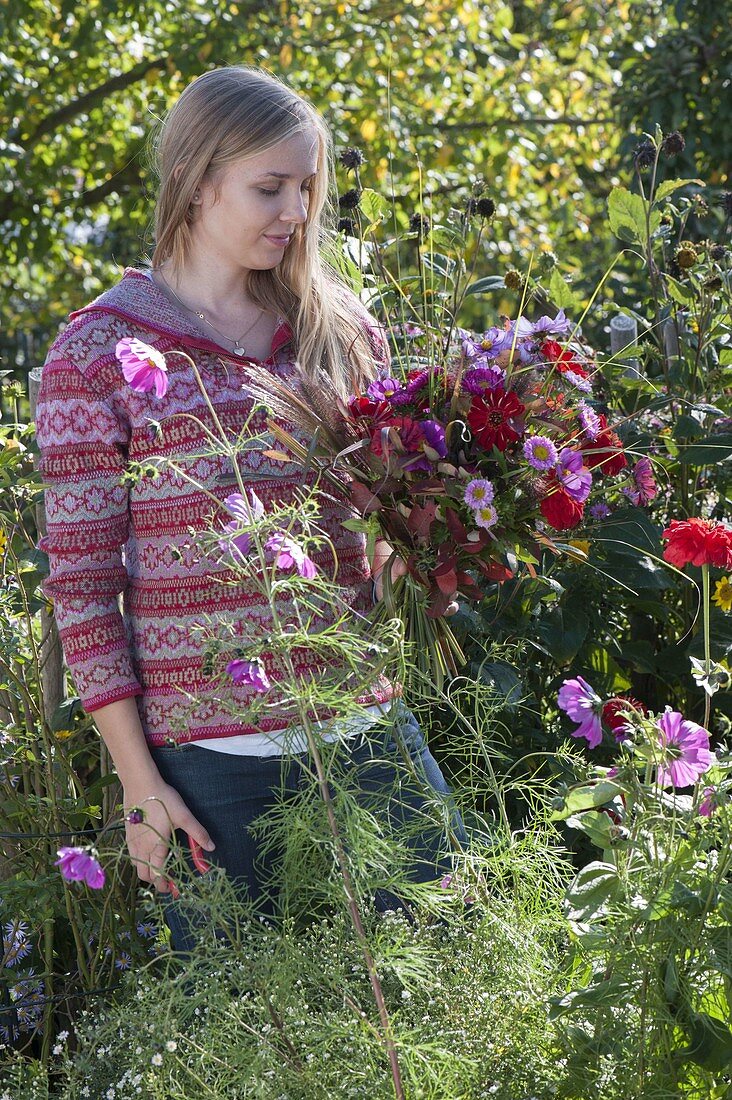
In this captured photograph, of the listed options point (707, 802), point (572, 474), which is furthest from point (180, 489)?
point (707, 802)

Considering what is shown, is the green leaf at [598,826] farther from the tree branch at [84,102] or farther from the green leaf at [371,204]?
the tree branch at [84,102]

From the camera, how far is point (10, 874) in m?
2.08

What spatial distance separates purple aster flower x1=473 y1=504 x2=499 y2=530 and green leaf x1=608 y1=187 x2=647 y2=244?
103 cm

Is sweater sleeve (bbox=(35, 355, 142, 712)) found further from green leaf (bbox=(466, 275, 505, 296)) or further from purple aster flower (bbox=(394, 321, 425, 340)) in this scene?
green leaf (bbox=(466, 275, 505, 296))

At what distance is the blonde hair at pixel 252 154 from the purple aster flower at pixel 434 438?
214mm

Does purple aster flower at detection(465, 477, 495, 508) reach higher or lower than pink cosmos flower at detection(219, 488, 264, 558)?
lower

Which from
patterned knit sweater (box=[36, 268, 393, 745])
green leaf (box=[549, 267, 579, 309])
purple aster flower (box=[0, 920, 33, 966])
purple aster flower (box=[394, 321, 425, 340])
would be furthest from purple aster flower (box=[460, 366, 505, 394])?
purple aster flower (box=[0, 920, 33, 966])

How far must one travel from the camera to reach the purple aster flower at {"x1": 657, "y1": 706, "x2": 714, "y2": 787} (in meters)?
1.20

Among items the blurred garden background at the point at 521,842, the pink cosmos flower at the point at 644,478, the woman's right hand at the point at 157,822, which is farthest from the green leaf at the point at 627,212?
the woman's right hand at the point at 157,822

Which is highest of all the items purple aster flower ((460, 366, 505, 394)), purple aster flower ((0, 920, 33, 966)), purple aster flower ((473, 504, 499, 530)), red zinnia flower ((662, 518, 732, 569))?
purple aster flower ((460, 366, 505, 394))

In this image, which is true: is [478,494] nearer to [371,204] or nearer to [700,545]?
[700,545]

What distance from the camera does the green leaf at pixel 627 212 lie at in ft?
7.37

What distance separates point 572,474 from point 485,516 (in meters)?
0.13

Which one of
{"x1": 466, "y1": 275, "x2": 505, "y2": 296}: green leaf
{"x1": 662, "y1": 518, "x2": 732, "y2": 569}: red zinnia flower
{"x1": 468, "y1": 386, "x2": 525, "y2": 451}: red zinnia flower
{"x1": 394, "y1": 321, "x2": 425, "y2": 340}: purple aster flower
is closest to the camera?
{"x1": 662, "y1": 518, "x2": 732, "y2": 569}: red zinnia flower
